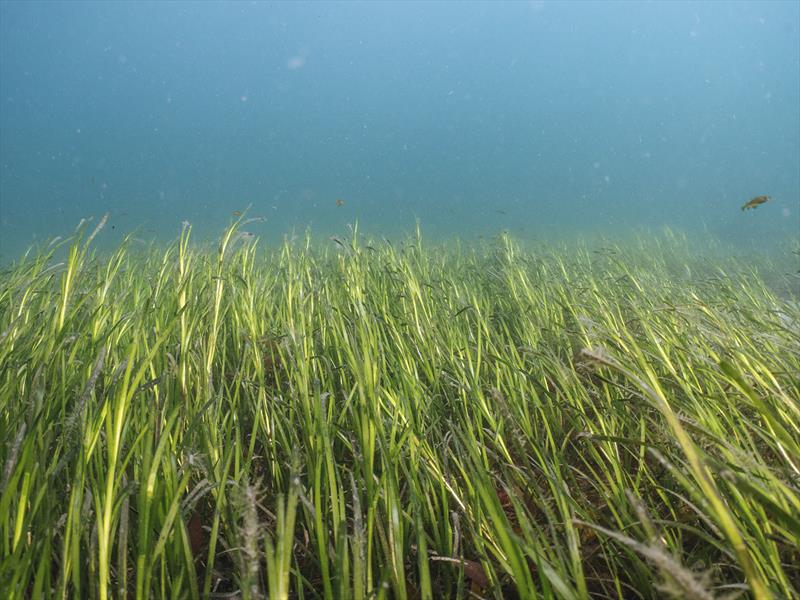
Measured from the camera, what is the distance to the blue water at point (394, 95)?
98250 mm

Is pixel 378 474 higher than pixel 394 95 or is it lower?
Answer: lower

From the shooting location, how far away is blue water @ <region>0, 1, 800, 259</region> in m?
98.2

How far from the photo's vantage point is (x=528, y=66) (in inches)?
4483

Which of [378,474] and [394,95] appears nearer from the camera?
[378,474]

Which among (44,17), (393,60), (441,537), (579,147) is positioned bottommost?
(441,537)

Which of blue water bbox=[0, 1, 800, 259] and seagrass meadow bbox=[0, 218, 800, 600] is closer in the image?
seagrass meadow bbox=[0, 218, 800, 600]

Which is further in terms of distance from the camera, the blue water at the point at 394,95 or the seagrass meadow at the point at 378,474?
the blue water at the point at 394,95

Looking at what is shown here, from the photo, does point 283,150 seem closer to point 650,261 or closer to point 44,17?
point 44,17

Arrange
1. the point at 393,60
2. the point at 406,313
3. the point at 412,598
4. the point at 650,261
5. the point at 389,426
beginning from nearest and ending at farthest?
the point at 412,598 → the point at 389,426 → the point at 406,313 → the point at 650,261 → the point at 393,60

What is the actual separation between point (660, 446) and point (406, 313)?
1178mm

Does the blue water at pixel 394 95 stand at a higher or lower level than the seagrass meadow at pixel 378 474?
higher

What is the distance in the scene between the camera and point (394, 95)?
116562 millimetres

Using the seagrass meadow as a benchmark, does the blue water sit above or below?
above

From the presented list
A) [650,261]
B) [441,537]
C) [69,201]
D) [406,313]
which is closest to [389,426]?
[441,537]
